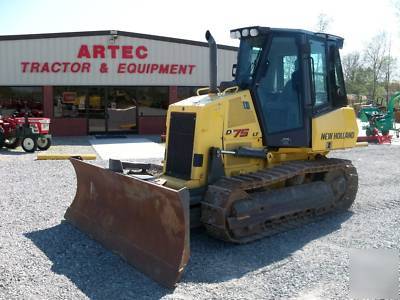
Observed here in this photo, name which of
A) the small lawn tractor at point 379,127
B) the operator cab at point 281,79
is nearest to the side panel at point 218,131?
the operator cab at point 281,79

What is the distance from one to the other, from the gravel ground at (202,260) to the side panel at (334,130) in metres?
1.19

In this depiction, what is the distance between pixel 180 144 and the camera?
6551 mm

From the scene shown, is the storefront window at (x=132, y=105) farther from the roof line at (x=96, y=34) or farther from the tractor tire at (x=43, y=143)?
the tractor tire at (x=43, y=143)

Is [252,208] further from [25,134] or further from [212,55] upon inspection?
[25,134]

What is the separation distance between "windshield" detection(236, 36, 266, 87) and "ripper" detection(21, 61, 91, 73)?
13.9 metres

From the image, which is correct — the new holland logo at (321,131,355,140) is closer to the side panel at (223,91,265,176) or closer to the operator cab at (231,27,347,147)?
the operator cab at (231,27,347,147)

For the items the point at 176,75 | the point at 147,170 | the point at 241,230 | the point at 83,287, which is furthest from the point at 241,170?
the point at 176,75

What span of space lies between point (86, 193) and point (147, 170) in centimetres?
106

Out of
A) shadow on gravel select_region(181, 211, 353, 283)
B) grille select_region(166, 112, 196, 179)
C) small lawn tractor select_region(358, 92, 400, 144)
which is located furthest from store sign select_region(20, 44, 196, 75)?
shadow on gravel select_region(181, 211, 353, 283)

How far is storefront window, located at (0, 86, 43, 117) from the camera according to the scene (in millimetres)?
19203

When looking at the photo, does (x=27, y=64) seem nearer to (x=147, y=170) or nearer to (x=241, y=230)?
(x=147, y=170)

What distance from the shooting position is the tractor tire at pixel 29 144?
15.2 m

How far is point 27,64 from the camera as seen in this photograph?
19.2 metres

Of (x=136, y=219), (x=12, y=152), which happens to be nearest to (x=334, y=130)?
(x=136, y=219)
